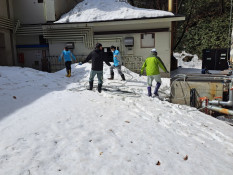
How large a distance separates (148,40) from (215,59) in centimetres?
694

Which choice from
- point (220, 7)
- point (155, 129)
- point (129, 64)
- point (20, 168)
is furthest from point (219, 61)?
point (20, 168)

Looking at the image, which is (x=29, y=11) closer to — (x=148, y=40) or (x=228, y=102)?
(x=148, y=40)

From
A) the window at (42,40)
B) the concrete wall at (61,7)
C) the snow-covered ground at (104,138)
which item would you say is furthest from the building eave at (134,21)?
the snow-covered ground at (104,138)

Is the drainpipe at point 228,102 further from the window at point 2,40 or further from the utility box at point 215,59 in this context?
the window at point 2,40

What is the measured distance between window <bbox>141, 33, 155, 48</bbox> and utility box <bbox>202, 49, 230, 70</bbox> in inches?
230

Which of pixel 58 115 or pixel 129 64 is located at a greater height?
pixel 129 64

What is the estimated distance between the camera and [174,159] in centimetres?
317

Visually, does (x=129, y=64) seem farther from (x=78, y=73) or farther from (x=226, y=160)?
(x=226, y=160)

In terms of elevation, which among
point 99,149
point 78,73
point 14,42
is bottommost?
point 99,149

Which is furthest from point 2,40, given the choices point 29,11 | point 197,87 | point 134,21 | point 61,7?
point 197,87

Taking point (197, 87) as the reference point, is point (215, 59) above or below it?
above

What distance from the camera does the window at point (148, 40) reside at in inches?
528

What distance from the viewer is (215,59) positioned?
1603cm

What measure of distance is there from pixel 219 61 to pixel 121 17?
9.42m
